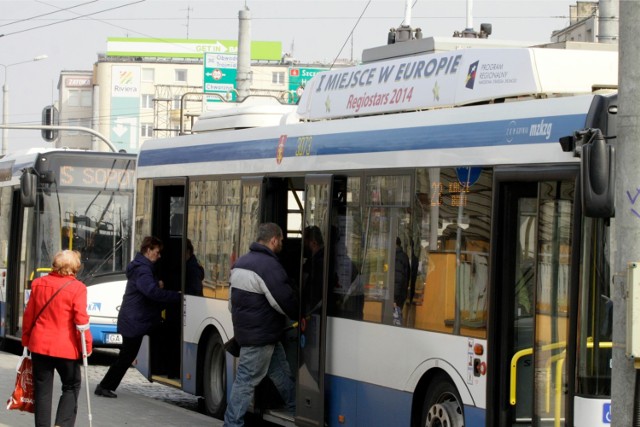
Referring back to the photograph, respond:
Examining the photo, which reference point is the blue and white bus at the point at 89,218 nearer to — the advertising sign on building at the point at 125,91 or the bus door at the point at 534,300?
the bus door at the point at 534,300

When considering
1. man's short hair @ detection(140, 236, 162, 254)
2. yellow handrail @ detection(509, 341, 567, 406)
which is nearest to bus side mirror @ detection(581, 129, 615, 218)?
yellow handrail @ detection(509, 341, 567, 406)

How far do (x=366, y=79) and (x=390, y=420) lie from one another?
2977mm

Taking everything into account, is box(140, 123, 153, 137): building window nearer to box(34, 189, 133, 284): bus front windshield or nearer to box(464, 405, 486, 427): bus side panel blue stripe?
box(34, 189, 133, 284): bus front windshield

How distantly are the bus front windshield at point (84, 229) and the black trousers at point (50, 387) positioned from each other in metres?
9.08

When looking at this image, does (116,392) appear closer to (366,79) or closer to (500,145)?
(366,79)

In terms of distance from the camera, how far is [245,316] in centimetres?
1116

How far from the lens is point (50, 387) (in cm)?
1055

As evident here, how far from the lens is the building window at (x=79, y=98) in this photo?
12850cm

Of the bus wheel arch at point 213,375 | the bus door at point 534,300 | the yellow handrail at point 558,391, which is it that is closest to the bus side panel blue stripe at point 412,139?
the bus door at point 534,300

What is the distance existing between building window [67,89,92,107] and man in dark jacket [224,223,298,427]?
119122mm

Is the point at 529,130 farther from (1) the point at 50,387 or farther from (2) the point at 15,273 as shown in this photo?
(2) the point at 15,273

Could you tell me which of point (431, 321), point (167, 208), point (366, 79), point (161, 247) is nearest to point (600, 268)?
point (431, 321)

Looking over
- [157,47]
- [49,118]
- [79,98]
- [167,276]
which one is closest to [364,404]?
[167,276]

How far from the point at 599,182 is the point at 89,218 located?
13610 millimetres
